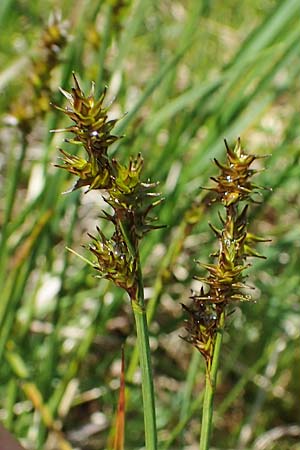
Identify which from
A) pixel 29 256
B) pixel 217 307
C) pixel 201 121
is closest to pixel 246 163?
pixel 217 307

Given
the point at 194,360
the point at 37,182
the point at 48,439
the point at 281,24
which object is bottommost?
the point at 48,439

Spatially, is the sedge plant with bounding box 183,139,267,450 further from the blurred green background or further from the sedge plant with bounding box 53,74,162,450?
the blurred green background

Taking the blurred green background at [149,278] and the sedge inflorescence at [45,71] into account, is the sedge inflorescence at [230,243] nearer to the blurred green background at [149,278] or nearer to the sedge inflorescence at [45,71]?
the blurred green background at [149,278]

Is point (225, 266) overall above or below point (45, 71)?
below

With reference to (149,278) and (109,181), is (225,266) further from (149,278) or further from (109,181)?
(149,278)

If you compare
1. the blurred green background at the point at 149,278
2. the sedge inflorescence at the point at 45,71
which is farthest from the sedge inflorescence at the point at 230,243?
the sedge inflorescence at the point at 45,71

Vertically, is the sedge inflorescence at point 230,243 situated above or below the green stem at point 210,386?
above

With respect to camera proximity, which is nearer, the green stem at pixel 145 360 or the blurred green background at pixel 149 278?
the green stem at pixel 145 360

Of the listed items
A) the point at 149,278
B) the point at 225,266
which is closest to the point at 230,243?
the point at 225,266

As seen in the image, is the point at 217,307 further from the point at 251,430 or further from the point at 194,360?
the point at 251,430
